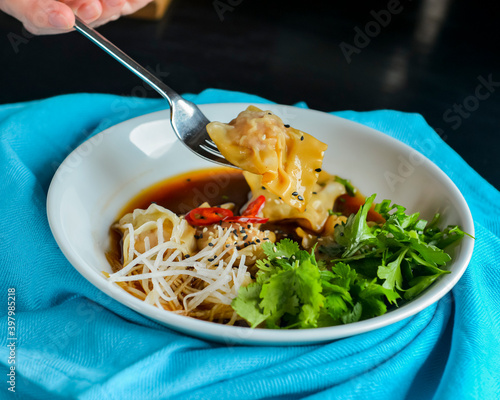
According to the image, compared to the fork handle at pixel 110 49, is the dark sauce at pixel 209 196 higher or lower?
lower

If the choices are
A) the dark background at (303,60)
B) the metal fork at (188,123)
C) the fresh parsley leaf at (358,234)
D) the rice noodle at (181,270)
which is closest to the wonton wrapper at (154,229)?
the rice noodle at (181,270)

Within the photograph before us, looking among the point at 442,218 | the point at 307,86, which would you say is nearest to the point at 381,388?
the point at 442,218

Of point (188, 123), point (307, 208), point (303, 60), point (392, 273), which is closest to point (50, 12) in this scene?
point (188, 123)

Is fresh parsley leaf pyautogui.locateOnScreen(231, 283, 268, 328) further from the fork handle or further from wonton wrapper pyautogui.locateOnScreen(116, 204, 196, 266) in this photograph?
the fork handle

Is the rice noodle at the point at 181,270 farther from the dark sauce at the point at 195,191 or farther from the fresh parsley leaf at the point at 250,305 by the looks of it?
the dark sauce at the point at 195,191

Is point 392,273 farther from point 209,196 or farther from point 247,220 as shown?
point 209,196
